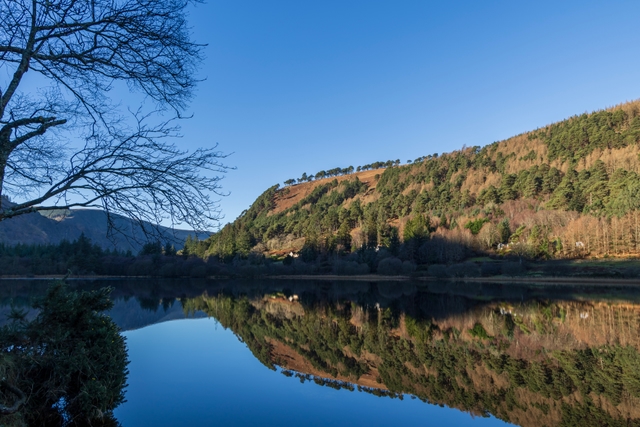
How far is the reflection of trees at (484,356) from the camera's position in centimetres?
891

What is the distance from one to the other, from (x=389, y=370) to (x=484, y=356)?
3.60 meters

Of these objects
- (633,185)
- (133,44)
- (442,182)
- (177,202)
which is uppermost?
(442,182)

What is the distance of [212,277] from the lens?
7138 cm

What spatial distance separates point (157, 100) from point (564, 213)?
81.8 meters

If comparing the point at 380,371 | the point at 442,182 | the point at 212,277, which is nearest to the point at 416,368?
the point at 380,371

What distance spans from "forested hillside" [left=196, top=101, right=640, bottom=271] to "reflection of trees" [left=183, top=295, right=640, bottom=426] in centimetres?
4206

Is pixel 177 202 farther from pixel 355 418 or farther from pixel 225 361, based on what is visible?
pixel 225 361

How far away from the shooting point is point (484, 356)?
1284cm

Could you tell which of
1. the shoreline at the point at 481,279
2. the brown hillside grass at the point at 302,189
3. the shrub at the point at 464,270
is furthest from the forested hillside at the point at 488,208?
the shrub at the point at 464,270

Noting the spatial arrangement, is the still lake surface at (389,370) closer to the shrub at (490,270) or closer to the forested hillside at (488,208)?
the shrub at (490,270)

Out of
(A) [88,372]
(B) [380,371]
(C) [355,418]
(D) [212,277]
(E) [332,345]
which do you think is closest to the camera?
(A) [88,372]

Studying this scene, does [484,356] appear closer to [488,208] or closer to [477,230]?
[477,230]

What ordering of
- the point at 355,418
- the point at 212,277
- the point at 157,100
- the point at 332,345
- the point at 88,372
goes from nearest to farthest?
1. the point at 157,100
2. the point at 88,372
3. the point at 355,418
4. the point at 332,345
5. the point at 212,277

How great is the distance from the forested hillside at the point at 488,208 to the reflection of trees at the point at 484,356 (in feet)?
138
